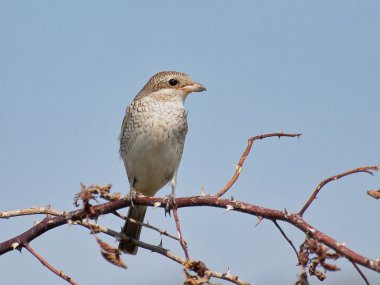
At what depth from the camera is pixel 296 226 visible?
2.52 metres

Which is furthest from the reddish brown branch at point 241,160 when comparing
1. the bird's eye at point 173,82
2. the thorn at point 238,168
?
the bird's eye at point 173,82

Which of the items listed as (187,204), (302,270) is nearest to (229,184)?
(187,204)

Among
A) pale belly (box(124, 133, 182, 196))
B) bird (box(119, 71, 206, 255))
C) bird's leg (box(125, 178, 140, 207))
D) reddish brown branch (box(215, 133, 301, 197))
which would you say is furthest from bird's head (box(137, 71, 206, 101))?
reddish brown branch (box(215, 133, 301, 197))

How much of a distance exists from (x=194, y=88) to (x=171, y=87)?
0.28 m

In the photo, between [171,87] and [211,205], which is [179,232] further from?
[171,87]

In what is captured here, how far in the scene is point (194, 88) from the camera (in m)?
6.73

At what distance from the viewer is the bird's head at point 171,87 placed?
676 centimetres

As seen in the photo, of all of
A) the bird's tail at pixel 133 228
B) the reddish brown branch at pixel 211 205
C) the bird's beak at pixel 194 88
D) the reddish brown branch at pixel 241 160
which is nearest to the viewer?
the reddish brown branch at pixel 211 205

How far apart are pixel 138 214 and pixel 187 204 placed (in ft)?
11.7

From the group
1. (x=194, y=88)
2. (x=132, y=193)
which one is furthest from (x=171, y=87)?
(x=132, y=193)

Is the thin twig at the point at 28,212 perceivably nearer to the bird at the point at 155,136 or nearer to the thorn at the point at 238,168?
the thorn at the point at 238,168

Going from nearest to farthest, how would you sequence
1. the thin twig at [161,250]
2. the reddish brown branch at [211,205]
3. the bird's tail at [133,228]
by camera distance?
the reddish brown branch at [211,205], the thin twig at [161,250], the bird's tail at [133,228]

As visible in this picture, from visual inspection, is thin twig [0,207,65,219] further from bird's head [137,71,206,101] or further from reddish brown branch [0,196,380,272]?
bird's head [137,71,206,101]

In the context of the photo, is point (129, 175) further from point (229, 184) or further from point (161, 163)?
point (229, 184)
